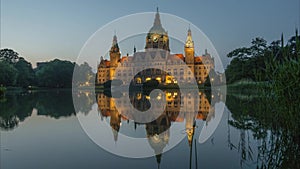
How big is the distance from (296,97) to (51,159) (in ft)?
13.8

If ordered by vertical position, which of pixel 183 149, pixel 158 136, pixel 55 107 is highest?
pixel 55 107

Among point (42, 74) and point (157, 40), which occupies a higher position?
point (157, 40)

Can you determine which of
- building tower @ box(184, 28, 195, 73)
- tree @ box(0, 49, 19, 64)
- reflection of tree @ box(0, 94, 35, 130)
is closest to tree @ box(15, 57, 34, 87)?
tree @ box(0, 49, 19, 64)

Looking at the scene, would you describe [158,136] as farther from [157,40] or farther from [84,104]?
[157,40]

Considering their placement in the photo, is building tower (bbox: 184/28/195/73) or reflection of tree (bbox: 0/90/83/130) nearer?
reflection of tree (bbox: 0/90/83/130)

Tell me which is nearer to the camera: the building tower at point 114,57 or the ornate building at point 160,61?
the ornate building at point 160,61

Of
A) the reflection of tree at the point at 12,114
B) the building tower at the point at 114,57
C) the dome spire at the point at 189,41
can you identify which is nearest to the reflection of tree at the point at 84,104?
the reflection of tree at the point at 12,114

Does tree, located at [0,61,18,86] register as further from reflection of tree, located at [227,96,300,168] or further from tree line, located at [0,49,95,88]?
reflection of tree, located at [227,96,300,168]

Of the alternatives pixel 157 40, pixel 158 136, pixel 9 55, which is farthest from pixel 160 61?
pixel 158 136

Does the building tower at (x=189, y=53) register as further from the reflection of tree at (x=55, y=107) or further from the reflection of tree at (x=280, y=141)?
the reflection of tree at (x=280, y=141)

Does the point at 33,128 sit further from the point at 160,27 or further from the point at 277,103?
the point at 160,27

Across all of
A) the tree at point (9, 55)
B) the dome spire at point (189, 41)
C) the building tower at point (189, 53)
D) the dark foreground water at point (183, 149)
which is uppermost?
the dome spire at point (189, 41)

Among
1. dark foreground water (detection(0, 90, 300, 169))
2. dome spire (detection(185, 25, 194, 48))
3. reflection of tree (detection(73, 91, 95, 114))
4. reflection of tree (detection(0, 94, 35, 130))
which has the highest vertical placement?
dome spire (detection(185, 25, 194, 48))

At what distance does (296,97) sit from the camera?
14.0 feet
